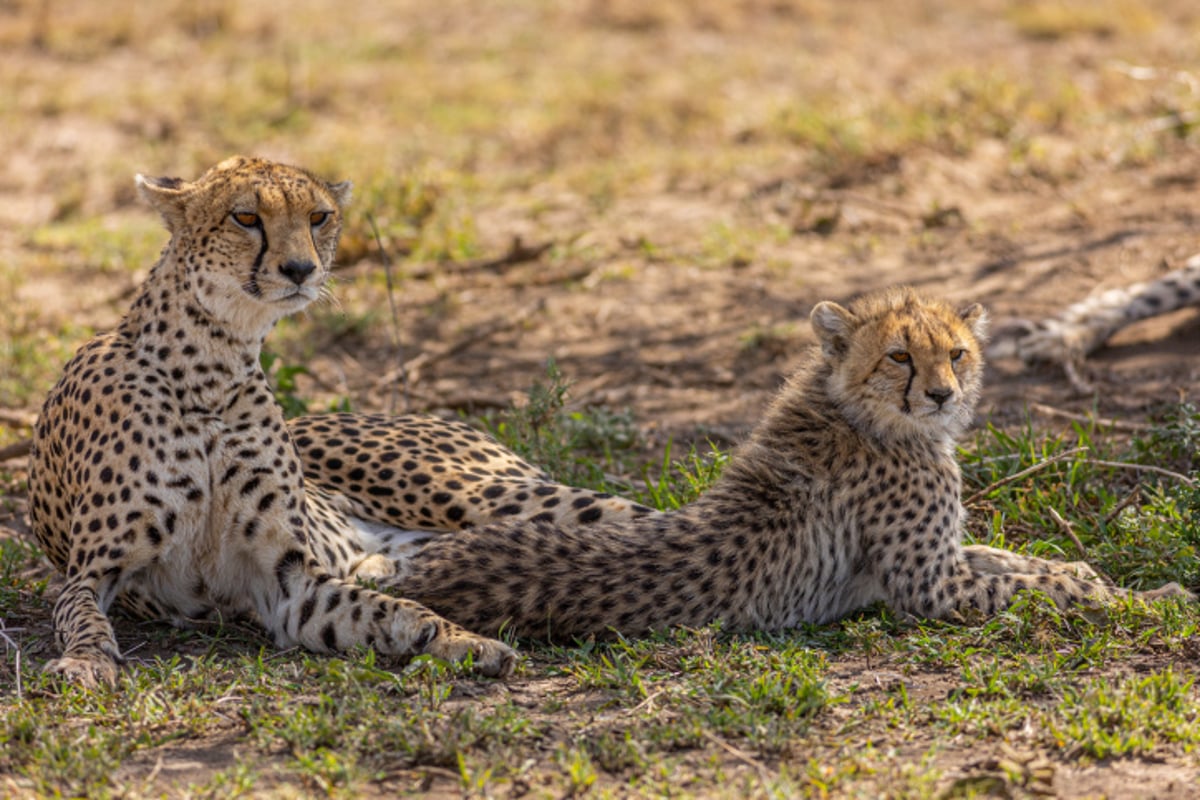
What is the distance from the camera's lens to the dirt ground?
6.75 meters

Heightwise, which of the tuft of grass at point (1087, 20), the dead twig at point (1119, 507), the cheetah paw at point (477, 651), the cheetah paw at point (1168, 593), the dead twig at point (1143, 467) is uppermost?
the tuft of grass at point (1087, 20)

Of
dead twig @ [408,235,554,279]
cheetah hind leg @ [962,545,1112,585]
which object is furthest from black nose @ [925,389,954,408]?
dead twig @ [408,235,554,279]

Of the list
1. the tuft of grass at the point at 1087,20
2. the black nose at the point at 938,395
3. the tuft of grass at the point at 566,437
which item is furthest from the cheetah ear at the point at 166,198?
the tuft of grass at the point at 1087,20

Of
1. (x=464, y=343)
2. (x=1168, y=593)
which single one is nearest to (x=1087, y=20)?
(x=464, y=343)

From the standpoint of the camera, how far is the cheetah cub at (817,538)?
4.17m

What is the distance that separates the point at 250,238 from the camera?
413cm

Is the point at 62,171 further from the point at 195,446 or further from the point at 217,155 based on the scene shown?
the point at 195,446

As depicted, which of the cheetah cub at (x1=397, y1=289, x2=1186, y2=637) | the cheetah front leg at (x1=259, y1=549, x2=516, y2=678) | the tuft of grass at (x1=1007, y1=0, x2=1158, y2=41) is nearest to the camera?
the cheetah front leg at (x1=259, y1=549, x2=516, y2=678)

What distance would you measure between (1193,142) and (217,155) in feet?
18.5

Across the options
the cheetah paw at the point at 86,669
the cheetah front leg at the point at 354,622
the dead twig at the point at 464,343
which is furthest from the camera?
the dead twig at the point at 464,343

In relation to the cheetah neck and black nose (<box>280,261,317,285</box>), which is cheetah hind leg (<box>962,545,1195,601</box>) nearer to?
black nose (<box>280,261,317,285</box>)

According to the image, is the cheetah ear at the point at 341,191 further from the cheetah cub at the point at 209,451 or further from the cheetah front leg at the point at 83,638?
the cheetah front leg at the point at 83,638

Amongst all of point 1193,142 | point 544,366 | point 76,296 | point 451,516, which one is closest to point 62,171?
point 76,296

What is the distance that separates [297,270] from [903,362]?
1.70 meters
